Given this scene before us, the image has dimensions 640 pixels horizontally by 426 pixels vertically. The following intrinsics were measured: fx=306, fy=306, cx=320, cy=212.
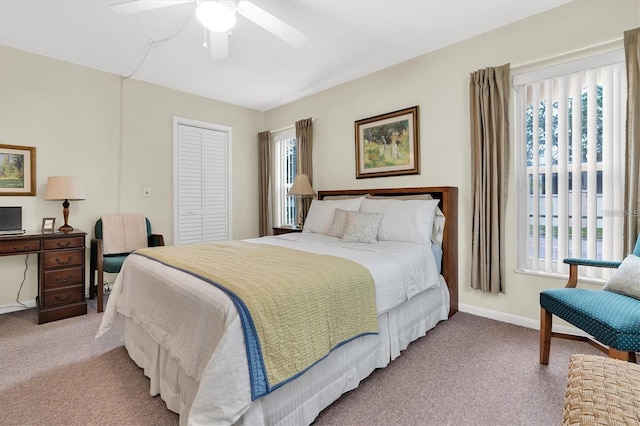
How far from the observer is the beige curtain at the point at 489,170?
262 cm

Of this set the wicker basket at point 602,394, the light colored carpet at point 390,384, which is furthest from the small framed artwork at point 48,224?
the wicker basket at point 602,394

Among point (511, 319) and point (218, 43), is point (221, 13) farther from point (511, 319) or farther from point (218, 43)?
point (511, 319)

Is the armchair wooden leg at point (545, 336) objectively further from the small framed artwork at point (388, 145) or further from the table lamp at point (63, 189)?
the table lamp at point (63, 189)

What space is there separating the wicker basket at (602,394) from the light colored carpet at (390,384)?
2.26 ft

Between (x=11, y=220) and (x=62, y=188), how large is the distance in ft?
1.69

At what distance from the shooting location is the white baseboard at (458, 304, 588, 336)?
2.40 m

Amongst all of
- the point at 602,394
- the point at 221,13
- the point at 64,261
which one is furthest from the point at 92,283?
the point at 602,394

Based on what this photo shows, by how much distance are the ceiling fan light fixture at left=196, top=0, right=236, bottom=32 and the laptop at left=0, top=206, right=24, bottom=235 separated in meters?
2.67

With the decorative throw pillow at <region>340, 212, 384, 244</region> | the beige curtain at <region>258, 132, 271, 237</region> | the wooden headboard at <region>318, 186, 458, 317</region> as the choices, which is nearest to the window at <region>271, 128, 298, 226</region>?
the beige curtain at <region>258, 132, 271, 237</region>

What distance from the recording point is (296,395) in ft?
4.62

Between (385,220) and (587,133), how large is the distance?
1655mm

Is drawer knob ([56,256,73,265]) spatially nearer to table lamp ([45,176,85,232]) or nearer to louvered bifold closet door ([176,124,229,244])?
table lamp ([45,176,85,232])

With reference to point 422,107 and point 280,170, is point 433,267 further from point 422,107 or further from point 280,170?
point 280,170

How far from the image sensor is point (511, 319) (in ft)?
8.72
